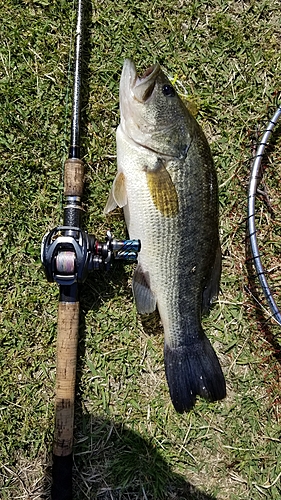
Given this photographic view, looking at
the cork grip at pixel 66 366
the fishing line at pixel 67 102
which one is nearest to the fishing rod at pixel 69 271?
the cork grip at pixel 66 366

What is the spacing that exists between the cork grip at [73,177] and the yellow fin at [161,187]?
0.39m

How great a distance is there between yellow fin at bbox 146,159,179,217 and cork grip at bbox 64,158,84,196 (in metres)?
0.39

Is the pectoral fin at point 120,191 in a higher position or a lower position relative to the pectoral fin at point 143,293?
higher

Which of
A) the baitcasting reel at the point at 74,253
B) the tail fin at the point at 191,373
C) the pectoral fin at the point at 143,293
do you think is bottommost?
the tail fin at the point at 191,373

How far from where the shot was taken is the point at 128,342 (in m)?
2.99

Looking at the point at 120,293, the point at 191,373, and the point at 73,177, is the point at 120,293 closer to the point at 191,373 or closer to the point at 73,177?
the point at 191,373

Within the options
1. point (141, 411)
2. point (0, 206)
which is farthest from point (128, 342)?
point (0, 206)

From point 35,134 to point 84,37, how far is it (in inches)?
27.1

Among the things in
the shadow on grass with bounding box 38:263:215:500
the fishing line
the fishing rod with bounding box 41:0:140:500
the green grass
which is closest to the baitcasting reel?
the fishing rod with bounding box 41:0:140:500

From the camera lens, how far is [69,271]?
245cm

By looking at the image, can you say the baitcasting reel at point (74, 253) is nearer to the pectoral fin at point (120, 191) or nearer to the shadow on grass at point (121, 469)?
the pectoral fin at point (120, 191)

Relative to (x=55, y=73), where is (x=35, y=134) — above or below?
below

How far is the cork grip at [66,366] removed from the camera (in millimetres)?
2633

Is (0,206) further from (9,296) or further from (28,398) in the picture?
(28,398)
